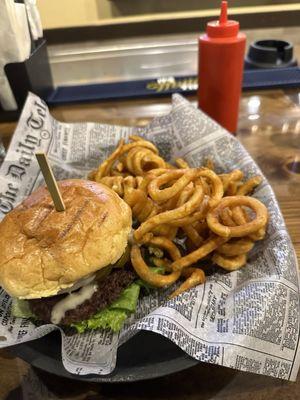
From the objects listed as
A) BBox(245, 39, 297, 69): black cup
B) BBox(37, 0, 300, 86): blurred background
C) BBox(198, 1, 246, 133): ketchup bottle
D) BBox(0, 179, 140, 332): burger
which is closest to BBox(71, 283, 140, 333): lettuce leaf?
BBox(0, 179, 140, 332): burger

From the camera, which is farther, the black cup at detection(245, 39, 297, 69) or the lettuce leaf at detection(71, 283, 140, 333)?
the black cup at detection(245, 39, 297, 69)

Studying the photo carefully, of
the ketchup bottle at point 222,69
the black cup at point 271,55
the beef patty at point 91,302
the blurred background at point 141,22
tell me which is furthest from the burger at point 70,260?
the blurred background at point 141,22

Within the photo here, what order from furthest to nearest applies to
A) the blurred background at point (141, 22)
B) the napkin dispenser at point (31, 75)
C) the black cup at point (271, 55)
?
1. the blurred background at point (141, 22)
2. the black cup at point (271, 55)
3. the napkin dispenser at point (31, 75)

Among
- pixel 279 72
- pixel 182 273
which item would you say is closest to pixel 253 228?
pixel 182 273

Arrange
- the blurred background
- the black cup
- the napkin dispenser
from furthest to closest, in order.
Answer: the blurred background
the black cup
the napkin dispenser

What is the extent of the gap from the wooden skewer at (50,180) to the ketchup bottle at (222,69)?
1.08 meters

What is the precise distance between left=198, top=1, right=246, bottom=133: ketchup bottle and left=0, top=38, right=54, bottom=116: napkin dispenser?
102cm

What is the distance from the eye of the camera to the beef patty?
3.13 ft

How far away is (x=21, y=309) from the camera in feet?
3.28

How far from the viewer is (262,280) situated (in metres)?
0.96

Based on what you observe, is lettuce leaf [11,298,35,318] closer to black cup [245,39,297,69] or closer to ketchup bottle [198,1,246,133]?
ketchup bottle [198,1,246,133]

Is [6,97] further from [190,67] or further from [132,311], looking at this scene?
[132,311]

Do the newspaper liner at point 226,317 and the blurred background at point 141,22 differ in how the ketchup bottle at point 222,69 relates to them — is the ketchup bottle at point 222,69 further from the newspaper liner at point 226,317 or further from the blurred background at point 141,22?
the blurred background at point 141,22

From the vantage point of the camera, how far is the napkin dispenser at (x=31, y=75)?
2.03 m
